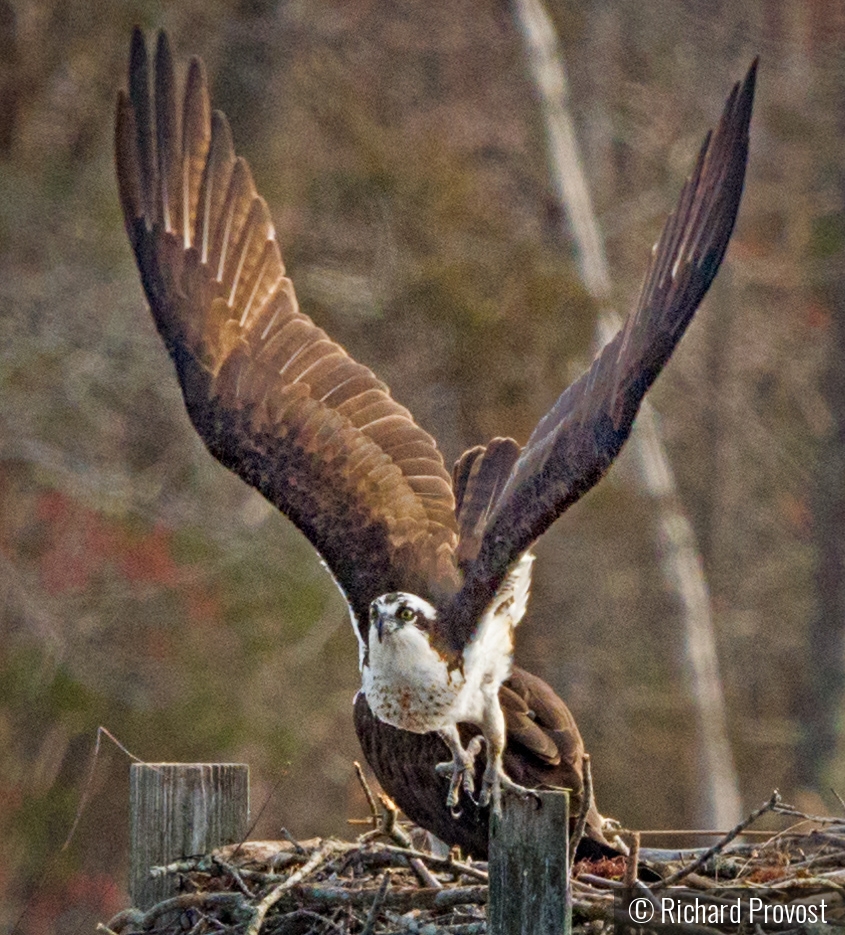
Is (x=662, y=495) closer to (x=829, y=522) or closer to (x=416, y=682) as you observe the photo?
(x=829, y=522)

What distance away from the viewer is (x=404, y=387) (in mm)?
12945

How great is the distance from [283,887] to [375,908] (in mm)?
276

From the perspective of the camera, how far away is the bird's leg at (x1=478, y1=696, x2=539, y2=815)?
16.2 feet

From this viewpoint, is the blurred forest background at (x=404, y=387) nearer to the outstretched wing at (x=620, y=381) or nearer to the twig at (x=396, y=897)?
the outstretched wing at (x=620, y=381)

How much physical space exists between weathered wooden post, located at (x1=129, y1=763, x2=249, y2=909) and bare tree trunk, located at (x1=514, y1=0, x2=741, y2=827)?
9.04 m

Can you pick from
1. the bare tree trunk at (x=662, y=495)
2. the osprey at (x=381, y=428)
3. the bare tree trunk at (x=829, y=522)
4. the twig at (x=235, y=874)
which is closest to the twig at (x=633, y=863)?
the osprey at (x=381, y=428)

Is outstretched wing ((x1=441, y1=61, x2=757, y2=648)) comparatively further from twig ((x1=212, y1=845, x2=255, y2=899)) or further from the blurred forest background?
the blurred forest background

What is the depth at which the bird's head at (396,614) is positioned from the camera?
511 centimetres

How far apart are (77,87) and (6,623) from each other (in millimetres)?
4120

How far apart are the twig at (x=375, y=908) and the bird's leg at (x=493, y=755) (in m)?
0.53

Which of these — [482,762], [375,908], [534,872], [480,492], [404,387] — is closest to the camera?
[534,872]

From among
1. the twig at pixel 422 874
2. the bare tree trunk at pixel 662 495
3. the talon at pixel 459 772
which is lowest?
the twig at pixel 422 874
